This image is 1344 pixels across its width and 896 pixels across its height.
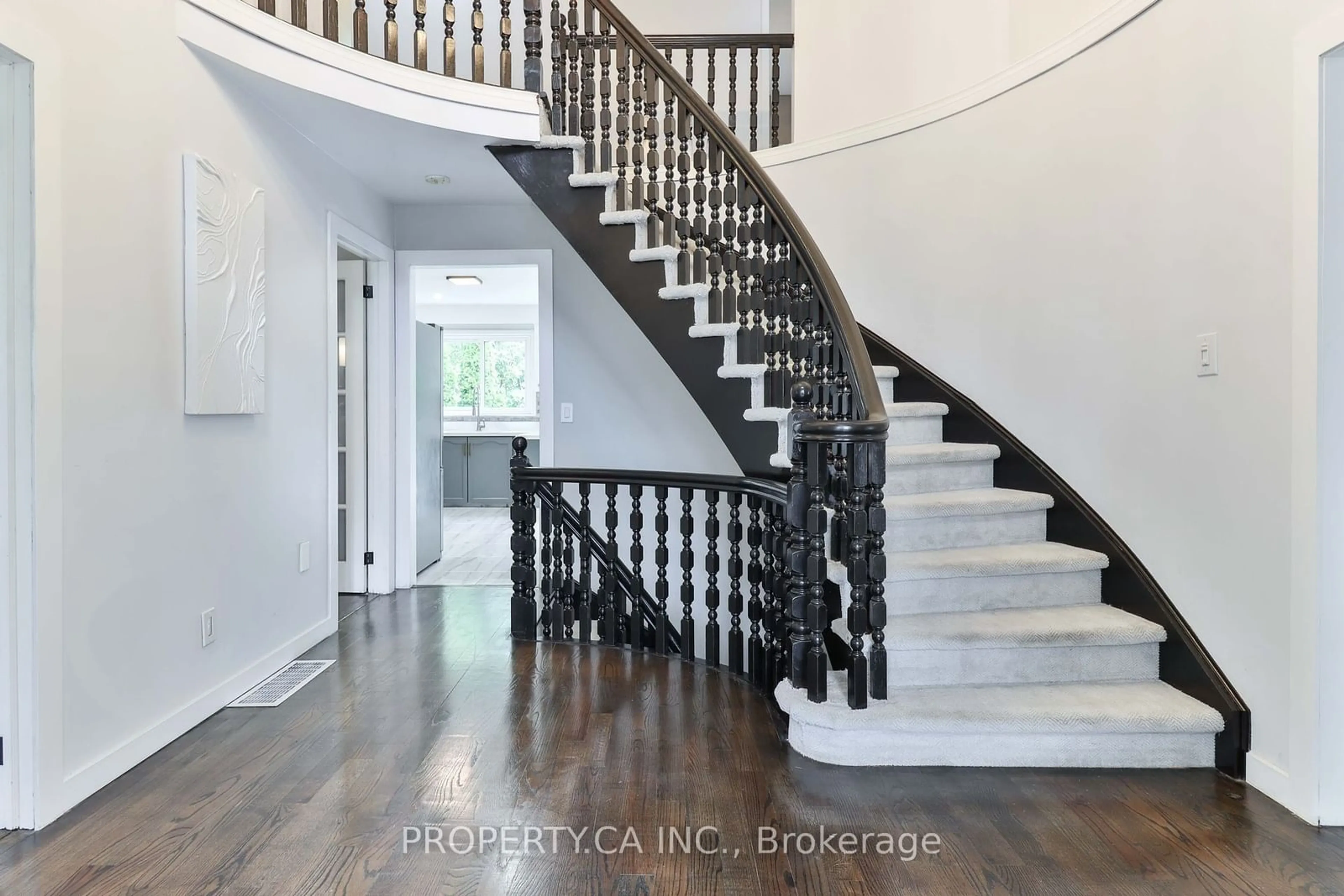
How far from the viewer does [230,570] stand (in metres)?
2.92

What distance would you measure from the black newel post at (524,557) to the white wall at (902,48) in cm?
275

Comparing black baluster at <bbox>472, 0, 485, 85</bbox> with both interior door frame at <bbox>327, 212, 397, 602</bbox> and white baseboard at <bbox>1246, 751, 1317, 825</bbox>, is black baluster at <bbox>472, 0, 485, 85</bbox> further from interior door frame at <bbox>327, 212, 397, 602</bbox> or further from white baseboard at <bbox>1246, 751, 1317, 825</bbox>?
white baseboard at <bbox>1246, 751, 1317, 825</bbox>

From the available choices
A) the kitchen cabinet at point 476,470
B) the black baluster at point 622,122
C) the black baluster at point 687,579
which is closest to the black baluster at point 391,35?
the black baluster at point 622,122

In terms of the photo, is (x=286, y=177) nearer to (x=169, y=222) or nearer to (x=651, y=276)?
(x=169, y=222)

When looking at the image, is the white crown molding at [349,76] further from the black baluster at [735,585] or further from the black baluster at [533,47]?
the black baluster at [735,585]

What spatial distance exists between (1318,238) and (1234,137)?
0.47 meters

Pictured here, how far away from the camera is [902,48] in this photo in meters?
4.24

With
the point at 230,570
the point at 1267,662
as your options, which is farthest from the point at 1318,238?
the point at 230,570

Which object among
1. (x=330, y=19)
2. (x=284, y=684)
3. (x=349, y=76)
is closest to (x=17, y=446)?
(x=284, y=684)

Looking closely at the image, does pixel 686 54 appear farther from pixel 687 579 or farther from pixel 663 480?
pixel 687 579

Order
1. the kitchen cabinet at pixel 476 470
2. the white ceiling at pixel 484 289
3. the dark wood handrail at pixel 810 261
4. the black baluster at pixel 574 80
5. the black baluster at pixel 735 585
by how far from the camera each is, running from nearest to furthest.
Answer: the dark wood handrail at pixel 810 261 < the black baluster at pixel 735 585 < the black baluster at pixel 574 80 < the white ceiling at pixel 484 289 < the kitchen cabinet at pixel 476 470

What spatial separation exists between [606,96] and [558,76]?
0.31 m

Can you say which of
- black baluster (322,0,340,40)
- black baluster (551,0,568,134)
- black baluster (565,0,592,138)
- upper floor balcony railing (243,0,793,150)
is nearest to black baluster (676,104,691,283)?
black baluster (565,0,592,138)

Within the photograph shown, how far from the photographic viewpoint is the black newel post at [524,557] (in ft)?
11.8
